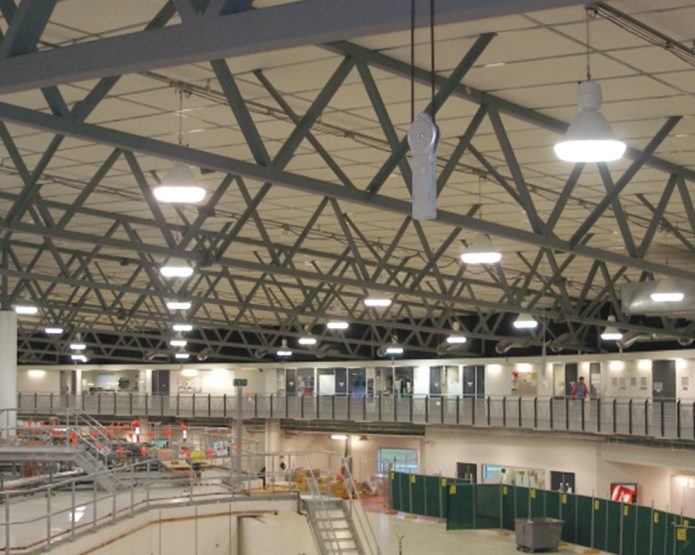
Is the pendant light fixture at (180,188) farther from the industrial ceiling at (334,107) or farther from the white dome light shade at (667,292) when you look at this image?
the white dome light shade at (667,292)

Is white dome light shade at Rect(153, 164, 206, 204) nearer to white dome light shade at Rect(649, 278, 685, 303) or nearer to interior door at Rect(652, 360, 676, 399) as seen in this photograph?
white dome light shade at Rect(649, 278, 685, 303)

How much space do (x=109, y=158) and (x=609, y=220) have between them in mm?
12649

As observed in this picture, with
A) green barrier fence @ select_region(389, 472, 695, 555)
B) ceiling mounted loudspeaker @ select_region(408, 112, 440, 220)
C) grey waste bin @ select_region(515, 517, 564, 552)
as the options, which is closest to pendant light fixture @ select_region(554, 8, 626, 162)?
ceiling mounted loudspeaker @ select_region(408, 112, 440, 220)

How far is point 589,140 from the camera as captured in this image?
10.1 meters

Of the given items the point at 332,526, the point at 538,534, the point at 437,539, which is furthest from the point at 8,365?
the point at 538,534

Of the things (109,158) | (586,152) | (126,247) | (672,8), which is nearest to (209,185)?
(126,247)

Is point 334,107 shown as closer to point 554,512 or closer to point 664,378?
point 554,512

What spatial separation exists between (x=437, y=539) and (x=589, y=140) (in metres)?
31.1

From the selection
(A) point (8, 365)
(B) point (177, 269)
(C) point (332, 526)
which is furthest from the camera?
(A) point (8, 365)

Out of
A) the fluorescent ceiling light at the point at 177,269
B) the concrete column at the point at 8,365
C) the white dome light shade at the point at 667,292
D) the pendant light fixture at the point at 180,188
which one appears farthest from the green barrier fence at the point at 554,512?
the pendant light fixture at the point at 180,188

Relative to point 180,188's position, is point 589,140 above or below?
below

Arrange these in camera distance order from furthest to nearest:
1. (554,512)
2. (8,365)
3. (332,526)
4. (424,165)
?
(554,512) < (8,365) < (332,526) < (424,165)

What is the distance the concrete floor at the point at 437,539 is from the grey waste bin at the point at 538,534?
424 millimetres

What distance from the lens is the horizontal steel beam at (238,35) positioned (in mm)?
6914
